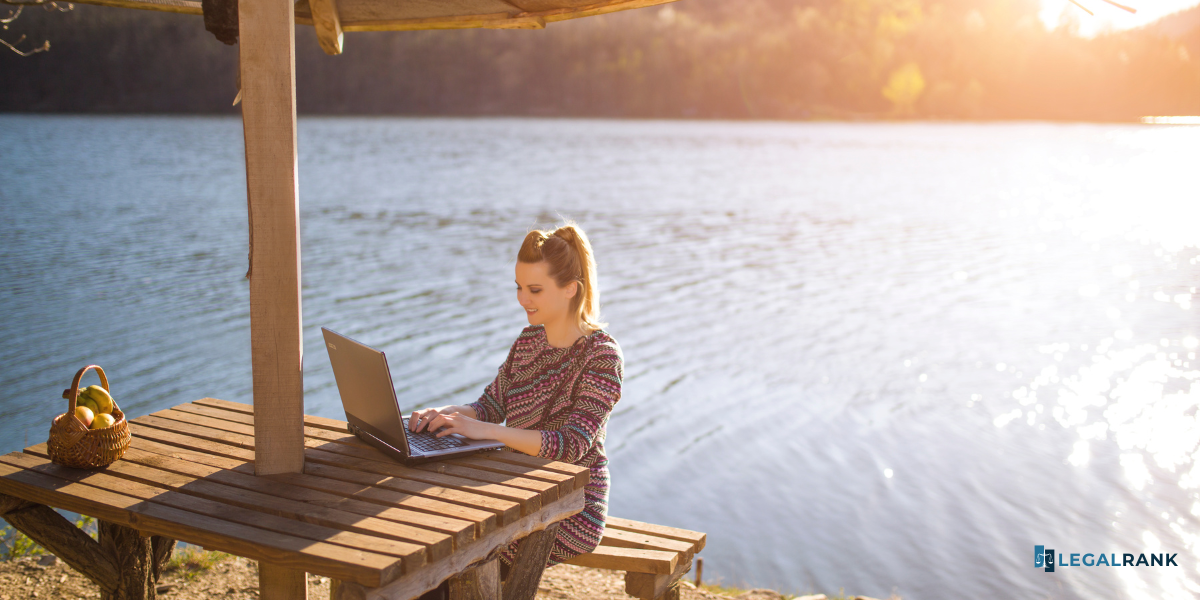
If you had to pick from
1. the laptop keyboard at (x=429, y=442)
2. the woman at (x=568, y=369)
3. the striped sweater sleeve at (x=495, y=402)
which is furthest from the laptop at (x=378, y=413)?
the striped sweater sleeve at (x=495, y=402)

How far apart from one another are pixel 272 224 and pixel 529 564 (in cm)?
103

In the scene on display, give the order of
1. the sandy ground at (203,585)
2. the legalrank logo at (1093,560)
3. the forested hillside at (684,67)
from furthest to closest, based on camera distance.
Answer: the forested hillside at (684,67), the legalrank logo at (1093,560), the sandy ground at (203,585)

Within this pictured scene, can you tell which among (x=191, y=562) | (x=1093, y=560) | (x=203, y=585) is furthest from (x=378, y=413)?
(x=1093, y=560)

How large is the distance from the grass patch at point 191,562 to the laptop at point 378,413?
1.77m

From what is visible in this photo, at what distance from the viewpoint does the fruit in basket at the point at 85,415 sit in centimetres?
210

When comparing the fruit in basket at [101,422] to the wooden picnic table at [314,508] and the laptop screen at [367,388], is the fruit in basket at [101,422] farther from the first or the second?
the laptop screen at [367,388]

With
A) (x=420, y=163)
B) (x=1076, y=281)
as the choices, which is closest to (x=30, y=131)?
(x=420, y=163)

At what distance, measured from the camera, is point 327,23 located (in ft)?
10.1

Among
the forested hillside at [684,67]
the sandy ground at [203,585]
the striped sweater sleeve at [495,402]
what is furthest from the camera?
the forested hillside at [684,67]

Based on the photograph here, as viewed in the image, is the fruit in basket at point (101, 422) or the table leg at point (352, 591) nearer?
the table leg at point (352, 591)

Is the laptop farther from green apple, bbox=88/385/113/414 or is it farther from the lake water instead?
the lake water

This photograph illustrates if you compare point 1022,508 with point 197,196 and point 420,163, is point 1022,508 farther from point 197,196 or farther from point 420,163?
point 420,163

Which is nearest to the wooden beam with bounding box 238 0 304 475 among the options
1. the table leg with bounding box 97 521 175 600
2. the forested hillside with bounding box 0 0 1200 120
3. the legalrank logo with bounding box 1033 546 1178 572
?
the table leg with bounding box 97 521 175 600

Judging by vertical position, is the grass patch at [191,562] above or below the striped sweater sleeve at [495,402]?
below
